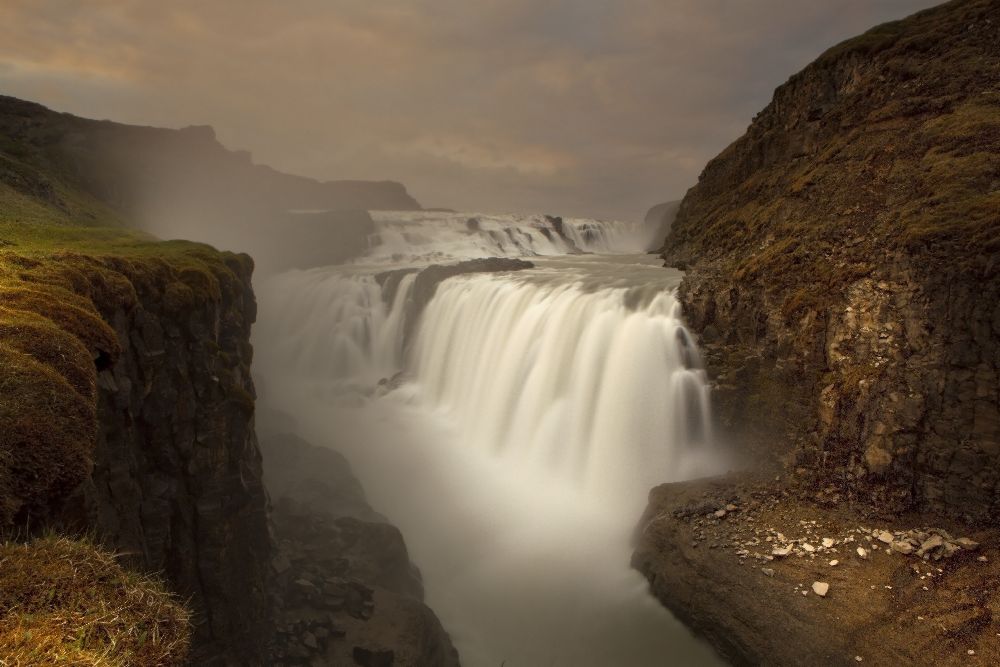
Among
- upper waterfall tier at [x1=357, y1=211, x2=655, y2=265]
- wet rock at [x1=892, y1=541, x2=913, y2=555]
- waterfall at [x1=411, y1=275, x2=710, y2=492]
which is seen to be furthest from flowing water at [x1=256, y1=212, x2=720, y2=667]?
upper waterfall tier at [x1=357, y1=211, x2=655, y2=265]

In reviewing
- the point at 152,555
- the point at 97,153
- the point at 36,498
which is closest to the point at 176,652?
the point at 36,498

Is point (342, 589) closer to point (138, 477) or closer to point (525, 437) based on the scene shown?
point (138, 477)

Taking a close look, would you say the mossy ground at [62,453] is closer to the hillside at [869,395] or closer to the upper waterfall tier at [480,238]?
the hillside at [869,395]

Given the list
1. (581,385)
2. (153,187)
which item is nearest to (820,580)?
(581,385)

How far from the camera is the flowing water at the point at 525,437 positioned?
49.8ft

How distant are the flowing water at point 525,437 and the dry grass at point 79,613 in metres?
12.1

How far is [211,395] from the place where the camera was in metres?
11.5

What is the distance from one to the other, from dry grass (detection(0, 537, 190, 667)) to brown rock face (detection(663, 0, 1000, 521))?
1472cm

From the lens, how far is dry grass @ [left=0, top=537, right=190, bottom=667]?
135 inches

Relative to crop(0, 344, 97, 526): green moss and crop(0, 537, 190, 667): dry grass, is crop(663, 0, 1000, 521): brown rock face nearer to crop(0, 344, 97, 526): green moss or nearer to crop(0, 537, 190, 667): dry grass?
crop(0, 537, 190, 667): dry grass

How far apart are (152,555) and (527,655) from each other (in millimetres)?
9913

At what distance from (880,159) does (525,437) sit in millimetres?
17054

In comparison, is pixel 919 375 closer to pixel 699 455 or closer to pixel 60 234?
pixel 699 455

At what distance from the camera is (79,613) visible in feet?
12.6
